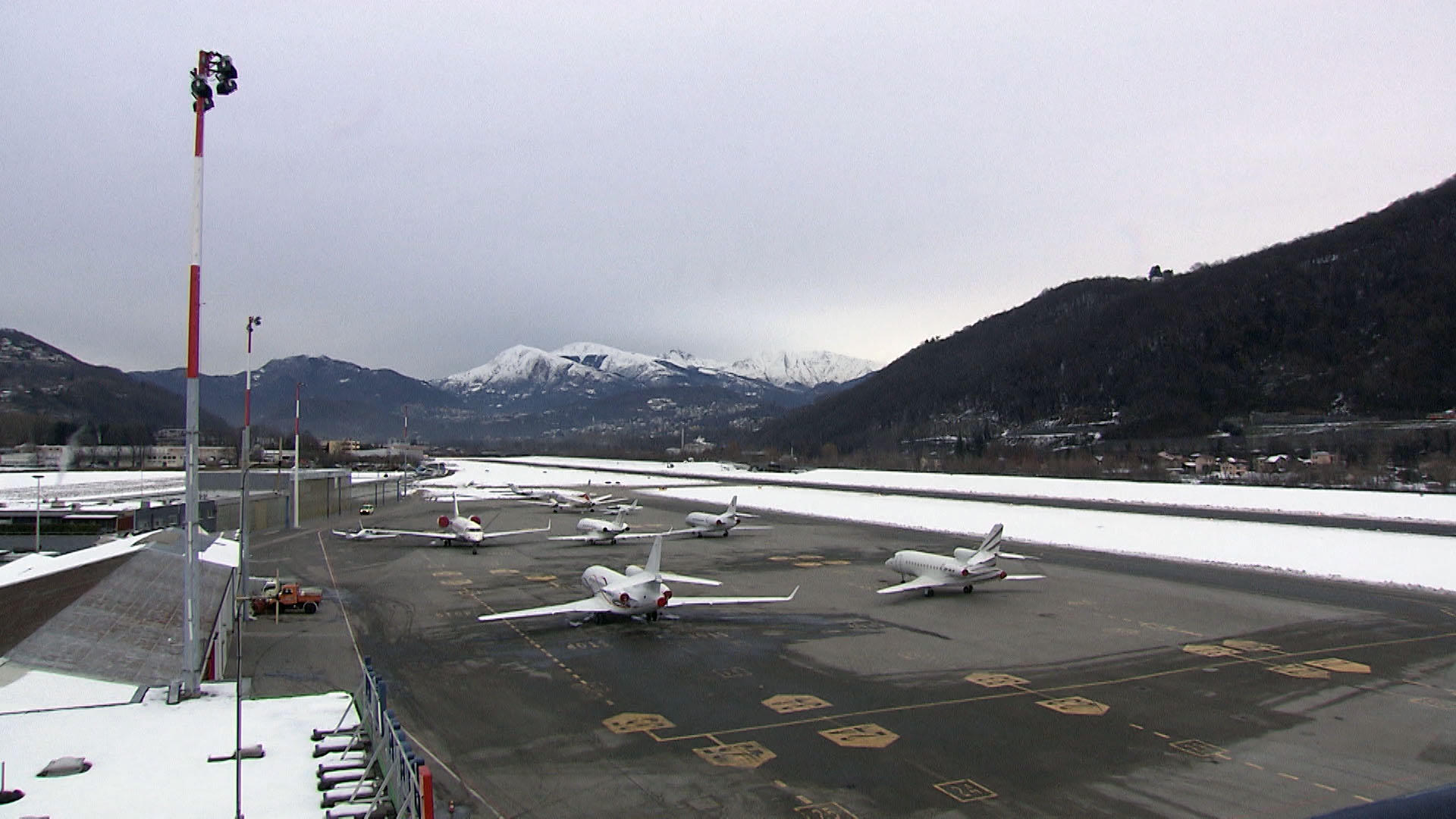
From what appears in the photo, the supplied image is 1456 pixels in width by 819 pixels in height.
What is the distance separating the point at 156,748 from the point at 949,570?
30716 millimetres

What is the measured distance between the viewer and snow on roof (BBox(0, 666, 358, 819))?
10930mm

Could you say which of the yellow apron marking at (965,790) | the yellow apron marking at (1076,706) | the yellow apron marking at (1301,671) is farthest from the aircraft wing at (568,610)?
the yellow apron marking at (1301,671)

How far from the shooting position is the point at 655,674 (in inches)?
950

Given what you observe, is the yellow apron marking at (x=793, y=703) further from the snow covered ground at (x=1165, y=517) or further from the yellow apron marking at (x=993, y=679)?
the snow covered ground at (x=1165, y=517)

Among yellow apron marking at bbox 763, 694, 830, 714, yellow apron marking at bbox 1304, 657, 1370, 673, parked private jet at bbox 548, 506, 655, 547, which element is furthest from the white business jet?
yellow apron marking at bbox 1304, 657, 1370, 673

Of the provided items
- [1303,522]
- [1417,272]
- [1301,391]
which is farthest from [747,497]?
[1417,272]

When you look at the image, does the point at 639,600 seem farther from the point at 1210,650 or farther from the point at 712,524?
the point at 712,524

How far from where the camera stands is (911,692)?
22.3 m

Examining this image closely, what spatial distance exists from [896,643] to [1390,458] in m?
119

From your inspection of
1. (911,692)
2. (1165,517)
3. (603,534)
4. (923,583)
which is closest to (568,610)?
(911,692)

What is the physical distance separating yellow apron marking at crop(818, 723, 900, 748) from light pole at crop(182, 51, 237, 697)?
13255mm

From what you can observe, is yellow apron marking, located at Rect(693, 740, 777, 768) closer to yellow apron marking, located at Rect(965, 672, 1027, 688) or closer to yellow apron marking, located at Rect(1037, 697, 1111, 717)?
yellow apron marking, located at Rect(1037, 697, 1111, 717)

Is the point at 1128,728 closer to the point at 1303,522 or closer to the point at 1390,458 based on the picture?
the point at 1303,522

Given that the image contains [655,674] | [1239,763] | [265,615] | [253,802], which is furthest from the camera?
[265,615]
